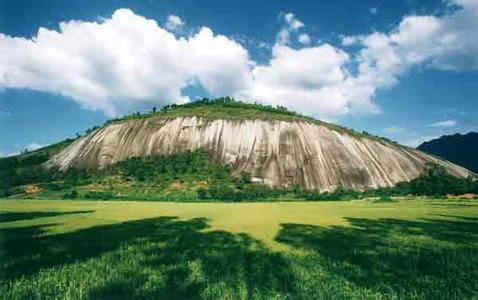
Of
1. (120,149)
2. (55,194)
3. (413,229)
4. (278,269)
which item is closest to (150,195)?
(55,194)

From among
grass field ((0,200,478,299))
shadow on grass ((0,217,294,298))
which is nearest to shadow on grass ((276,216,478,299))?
grass field ((0,200,478,299))

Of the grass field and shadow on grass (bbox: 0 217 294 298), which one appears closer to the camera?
the grass field

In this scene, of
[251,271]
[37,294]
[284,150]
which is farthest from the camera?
[284,150]

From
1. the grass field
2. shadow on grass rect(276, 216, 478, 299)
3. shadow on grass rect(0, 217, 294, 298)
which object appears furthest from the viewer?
shadow on grass rect(276, 216, 478, 299)

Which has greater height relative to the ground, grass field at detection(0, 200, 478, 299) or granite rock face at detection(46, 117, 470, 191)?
granite rock face at detection(46, 117, 470, 191)

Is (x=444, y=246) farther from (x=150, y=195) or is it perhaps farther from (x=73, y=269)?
(x=150, y=195)

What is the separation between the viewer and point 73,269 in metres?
10.2

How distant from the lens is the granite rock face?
98750mm

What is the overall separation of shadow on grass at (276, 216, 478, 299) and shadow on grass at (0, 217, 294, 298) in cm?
194

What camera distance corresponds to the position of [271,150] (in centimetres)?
10419

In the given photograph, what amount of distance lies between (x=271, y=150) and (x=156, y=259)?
93184mm

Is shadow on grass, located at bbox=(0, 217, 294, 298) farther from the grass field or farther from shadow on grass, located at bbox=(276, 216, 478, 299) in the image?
shadow on grass, located at bbox=(276, 216, 478, 299)

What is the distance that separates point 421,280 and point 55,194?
3070 inches

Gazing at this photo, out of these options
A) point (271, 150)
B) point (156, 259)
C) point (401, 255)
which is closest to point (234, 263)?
point (156, 259)
